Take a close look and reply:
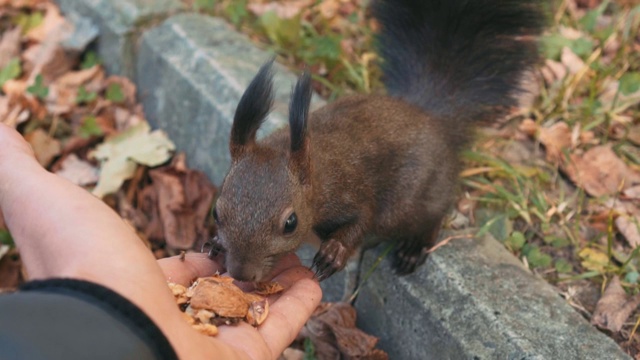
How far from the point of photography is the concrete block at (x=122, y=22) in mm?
3328

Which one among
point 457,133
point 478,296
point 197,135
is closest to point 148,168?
Answer: point 197,135

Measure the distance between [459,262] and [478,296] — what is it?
165 millimetres

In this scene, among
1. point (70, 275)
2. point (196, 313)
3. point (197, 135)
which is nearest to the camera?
point (70, 275)

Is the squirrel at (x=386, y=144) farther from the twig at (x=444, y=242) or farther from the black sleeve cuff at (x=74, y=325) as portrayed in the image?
the black sleeve cuff at (x=74, y=325)

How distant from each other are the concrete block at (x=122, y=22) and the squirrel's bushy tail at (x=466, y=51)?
122 centimetres

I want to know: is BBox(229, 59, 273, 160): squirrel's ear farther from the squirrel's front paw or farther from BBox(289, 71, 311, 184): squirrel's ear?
the squirrel's front paw

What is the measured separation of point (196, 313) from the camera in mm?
1723

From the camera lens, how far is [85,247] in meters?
1.41

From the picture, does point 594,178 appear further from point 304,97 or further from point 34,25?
point 34,25

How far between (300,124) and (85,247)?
66cm

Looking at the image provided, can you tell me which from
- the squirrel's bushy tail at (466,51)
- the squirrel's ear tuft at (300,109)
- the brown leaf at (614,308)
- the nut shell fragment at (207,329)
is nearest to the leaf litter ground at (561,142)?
the brown leaf at (614,308)

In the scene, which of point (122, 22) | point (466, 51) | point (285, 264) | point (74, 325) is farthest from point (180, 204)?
point (74, 325)

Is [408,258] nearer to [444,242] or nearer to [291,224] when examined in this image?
[444,242]

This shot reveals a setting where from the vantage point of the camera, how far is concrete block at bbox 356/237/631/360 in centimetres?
188
